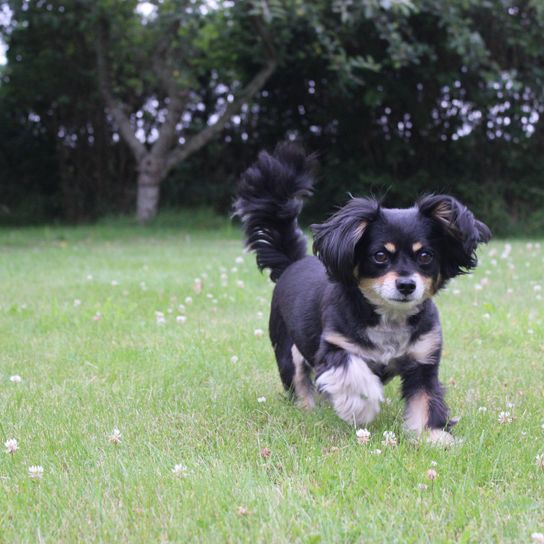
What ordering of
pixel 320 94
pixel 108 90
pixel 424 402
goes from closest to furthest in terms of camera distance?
pixel 424 402, pixel 108 90, pixel 320 94

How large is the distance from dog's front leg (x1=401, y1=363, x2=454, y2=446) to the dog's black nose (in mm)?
409

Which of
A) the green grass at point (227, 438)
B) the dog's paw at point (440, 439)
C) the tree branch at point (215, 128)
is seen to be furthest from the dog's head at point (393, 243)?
the tree branch at point (215, 128)

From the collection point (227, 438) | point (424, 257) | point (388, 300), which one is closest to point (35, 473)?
point (227, 438)

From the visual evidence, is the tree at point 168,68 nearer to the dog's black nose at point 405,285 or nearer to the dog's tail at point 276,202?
the dog's tail at point 276,202

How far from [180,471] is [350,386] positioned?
2.89ft

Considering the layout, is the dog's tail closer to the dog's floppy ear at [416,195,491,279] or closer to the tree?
the dog's floppy ear at [416,195,491,279]

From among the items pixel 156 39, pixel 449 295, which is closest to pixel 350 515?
pixel 449 295

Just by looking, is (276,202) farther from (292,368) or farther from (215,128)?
(215,128)

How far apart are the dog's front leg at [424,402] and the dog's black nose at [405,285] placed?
1.34 feet

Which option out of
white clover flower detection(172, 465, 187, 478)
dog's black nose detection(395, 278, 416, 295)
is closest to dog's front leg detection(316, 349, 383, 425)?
dog's black nose detection(395, 278, 416, 295)

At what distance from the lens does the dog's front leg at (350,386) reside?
3.34m

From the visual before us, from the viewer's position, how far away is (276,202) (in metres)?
4.44

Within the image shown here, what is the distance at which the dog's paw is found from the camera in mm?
3138

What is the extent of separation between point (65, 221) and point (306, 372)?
15487mm
